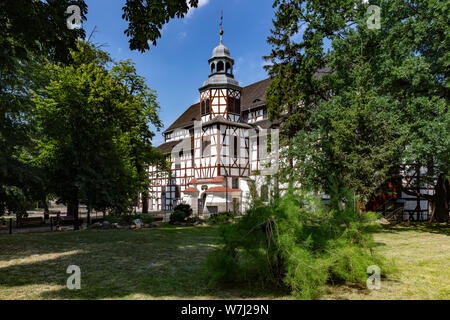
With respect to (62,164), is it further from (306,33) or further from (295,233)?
(306,33)

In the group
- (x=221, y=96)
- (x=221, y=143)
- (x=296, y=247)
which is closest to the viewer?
(x=296, y=247)

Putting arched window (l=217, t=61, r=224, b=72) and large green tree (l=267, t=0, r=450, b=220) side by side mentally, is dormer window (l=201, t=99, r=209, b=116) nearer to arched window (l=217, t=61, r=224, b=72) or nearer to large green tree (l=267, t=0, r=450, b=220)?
arched window (l=217, t=61, r=224, b=72)

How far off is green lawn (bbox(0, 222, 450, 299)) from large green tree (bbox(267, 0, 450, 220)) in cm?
431

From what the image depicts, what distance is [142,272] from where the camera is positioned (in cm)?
658

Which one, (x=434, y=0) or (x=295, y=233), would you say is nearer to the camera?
(x=295, y=233)

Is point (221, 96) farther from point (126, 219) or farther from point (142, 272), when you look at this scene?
point (142, 272)

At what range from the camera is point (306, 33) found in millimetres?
18188

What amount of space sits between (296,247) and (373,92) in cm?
1215

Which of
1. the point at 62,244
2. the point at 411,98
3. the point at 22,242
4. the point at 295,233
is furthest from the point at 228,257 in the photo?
the point at 411,98

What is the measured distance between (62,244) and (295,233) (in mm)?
8844

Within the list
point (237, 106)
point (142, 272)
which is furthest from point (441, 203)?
point (142, 272)

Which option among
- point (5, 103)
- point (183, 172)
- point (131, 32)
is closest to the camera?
point (131, 32)

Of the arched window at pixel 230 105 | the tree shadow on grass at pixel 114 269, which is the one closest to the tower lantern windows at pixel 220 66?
the arched window at pixel 230 105

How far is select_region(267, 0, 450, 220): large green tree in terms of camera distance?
1309 cm
